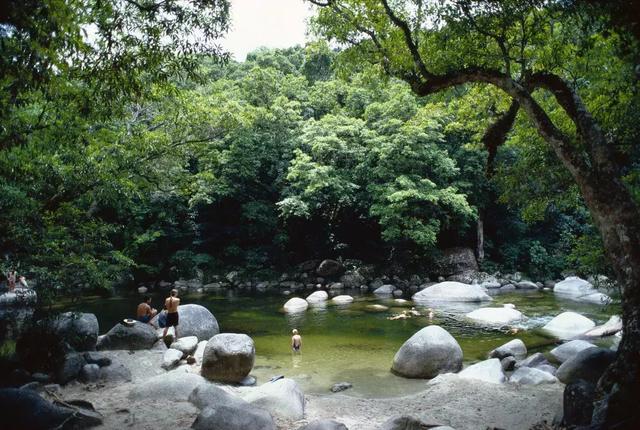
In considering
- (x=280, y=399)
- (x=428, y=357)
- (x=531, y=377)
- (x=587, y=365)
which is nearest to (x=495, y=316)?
(x=428, y=357)

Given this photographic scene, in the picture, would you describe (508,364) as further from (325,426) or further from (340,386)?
(325,426)

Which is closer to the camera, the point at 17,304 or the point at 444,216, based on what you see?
Result: the point at 17,304

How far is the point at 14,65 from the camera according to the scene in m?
4.41

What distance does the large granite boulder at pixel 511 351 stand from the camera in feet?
36.0

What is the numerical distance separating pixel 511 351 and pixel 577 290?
13.9 metres

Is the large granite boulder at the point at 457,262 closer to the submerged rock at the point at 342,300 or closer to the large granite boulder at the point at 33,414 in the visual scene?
the submerged rock at the point at 342,300

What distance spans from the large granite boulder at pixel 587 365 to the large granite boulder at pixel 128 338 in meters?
9.70

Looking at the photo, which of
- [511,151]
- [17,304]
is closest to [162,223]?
[17,304]

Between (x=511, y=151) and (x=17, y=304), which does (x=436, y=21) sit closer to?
(x=17, y=304)

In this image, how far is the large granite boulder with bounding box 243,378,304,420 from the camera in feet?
24.2

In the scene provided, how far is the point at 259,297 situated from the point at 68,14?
19460mm

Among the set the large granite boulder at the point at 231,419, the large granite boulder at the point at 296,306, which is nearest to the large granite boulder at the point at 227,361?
the large granite boulder at the point at 231,419

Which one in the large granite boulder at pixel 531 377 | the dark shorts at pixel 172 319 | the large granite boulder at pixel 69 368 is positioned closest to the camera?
the large granite boulder at pixel 531 377

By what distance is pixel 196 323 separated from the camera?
42.3ft
